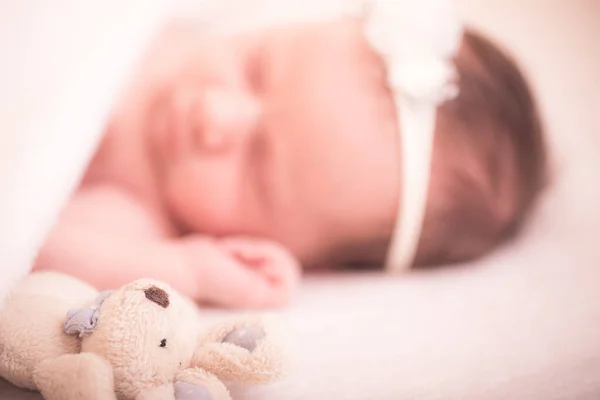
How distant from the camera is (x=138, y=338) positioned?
0.43m

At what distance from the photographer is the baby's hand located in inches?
27.9

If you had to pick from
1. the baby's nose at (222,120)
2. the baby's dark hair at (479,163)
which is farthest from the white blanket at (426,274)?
the baby's nose at (222,120)

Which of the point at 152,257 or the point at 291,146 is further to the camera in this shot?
the point at 291,146

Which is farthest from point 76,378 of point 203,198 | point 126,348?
point 203,198

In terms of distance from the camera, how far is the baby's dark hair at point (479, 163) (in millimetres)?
825

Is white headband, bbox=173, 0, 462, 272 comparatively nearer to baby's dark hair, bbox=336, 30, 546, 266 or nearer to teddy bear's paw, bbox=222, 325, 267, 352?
baby's dark hair, bbox=336, 30, 546, 266

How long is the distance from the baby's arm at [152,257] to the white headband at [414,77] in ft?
0.63

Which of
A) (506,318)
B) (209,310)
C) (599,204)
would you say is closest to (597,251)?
(599,204)

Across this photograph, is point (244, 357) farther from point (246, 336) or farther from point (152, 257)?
point (152, 257)

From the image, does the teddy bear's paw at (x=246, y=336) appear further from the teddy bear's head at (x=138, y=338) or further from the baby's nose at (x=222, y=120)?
the baby's nose at (x=222, y=120)

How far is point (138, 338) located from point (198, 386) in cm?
6

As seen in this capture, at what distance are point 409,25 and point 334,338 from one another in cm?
47

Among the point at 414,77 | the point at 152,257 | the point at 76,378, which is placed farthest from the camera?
the point at 414,77

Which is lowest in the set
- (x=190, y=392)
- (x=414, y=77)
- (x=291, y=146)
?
(x=190, y=392)
